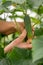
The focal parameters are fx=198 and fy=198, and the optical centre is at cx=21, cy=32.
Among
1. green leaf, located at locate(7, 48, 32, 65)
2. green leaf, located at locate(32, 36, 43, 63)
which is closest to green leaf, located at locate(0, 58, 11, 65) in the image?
green leaf, located at locate(7, 48, 32, 65)

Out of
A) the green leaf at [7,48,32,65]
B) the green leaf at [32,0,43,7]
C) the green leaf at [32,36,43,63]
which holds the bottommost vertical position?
the green leaf at [7,48,32,65]

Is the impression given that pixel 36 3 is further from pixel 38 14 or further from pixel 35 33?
pixel 38 14

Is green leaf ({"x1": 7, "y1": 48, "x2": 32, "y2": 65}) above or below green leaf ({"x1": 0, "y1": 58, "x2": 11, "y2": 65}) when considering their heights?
above

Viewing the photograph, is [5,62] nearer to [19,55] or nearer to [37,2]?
[19,55]

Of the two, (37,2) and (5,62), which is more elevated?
(37,2)

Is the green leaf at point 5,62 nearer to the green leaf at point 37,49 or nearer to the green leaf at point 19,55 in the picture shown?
the green leaf at point 19,55

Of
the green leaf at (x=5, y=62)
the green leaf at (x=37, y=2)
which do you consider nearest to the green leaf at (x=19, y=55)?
the green leaf at (x=5, y=62)

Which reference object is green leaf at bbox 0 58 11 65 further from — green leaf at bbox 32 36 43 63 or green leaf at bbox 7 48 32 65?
green leaf at bbox 32 36 43 63

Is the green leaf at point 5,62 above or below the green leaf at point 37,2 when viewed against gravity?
below

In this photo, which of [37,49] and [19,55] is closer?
[37,49]

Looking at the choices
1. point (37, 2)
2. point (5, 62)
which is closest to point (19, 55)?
point (5, 62)

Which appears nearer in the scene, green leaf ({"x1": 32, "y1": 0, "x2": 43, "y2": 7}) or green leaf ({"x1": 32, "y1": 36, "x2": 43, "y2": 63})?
green leaf ({"x1": 32, "y1": 36, "x2": 43, "y2": 63})

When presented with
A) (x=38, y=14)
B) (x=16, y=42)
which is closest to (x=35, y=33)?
(x=16, y=42)
